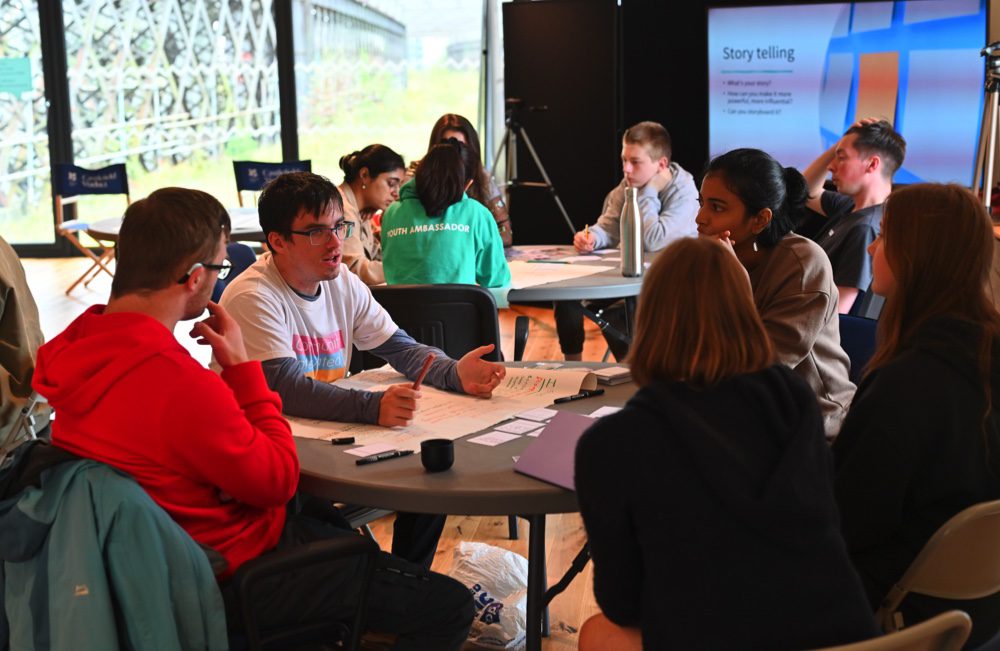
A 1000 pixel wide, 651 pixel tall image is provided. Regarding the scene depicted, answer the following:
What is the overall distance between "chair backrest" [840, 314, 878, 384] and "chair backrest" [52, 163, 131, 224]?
6.47 m

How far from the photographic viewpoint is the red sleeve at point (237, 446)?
5.70 ft

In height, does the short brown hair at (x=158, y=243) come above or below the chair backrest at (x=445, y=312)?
above

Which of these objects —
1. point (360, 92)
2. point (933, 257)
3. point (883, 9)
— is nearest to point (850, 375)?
point (933, 257)

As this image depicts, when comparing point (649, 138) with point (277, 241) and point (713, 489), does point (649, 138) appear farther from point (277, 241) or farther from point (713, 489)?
point (713, 489)

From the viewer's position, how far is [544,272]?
13.9 ft

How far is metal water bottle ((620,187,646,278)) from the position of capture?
13.0ft

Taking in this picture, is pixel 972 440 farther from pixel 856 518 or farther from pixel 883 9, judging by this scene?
pixel 883 9

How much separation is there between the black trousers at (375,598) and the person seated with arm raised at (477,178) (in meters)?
2.69

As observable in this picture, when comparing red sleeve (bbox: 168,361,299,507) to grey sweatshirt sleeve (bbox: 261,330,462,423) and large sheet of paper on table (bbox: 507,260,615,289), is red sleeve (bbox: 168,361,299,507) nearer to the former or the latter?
grey sweatshirt sleeve (bbox: 261,330,462,423)

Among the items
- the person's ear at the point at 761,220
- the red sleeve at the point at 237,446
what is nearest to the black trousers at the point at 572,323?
the person's ear at the point at 761,220

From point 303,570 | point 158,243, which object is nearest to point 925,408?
point 303,570

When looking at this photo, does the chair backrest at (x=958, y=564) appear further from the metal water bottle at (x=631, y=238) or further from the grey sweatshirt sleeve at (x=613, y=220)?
the grey sweatshirt sleeve at (x=613, y=220)

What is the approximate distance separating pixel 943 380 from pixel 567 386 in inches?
38.3

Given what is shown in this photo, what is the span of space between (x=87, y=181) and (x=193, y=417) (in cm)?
699
